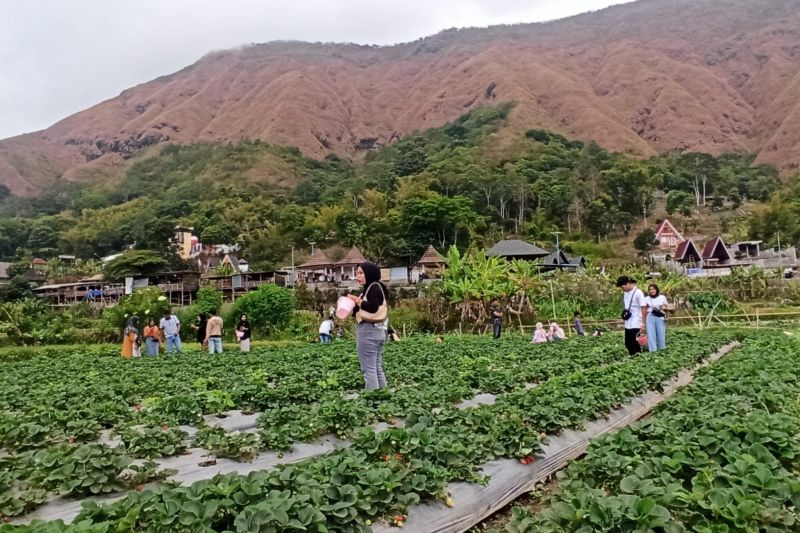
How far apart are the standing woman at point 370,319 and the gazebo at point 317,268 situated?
50.3 meters

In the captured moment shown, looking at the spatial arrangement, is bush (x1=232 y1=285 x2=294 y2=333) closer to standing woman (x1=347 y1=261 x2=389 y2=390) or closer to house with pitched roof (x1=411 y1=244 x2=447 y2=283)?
standing woman (x1=347 y1=261 x2=389 y2=390)

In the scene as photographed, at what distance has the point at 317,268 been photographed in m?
57.8

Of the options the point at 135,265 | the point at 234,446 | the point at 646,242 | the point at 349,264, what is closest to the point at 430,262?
the point at 349,264

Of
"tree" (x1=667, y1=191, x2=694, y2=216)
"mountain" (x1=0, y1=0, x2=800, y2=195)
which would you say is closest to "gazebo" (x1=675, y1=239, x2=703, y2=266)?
"tree" (x1=667, y1=191, x2=694, y2=216)

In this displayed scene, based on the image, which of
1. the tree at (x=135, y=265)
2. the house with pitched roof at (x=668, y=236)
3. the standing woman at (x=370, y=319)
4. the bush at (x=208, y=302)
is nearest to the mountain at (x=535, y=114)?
the house with pitched roof at (x=668, y=236)

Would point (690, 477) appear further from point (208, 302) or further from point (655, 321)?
point (208, 302)

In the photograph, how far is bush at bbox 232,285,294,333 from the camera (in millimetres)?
27359

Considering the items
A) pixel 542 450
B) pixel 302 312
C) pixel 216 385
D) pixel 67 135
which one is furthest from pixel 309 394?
pixel 67 135

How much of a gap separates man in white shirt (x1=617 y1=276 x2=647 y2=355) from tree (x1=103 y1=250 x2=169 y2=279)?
5088cm

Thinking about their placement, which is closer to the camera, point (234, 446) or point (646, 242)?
point (234, 446)

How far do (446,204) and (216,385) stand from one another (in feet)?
172

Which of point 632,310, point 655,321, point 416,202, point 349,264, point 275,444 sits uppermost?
point 416,202

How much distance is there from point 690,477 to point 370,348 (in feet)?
12.7

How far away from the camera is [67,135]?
193 m
